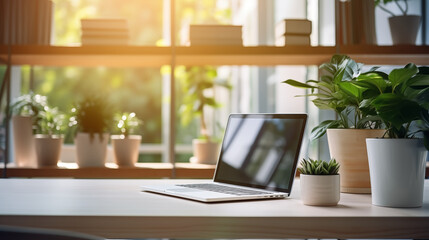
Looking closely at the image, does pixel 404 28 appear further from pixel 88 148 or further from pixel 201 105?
pixel 88 148

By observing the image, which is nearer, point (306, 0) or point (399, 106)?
point (399, 106)

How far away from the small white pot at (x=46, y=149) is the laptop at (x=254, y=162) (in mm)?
1308

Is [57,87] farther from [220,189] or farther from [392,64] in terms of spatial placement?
[220,189]

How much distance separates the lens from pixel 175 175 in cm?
242

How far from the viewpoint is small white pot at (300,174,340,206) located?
1.01 m

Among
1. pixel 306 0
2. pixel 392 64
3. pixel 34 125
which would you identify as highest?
pixel 306 0

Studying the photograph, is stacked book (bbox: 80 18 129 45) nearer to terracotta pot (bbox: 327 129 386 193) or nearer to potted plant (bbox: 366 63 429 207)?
terracotta pot (bbox: 327 129 386 193)

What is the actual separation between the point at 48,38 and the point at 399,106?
205 centimetres

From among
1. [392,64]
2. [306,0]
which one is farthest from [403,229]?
[306,0]

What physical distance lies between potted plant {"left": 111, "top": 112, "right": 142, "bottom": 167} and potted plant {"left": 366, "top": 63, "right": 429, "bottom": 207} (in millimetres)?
1609

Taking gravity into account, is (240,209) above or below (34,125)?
below

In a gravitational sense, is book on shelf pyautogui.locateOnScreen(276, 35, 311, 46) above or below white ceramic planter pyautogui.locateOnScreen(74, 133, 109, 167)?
above

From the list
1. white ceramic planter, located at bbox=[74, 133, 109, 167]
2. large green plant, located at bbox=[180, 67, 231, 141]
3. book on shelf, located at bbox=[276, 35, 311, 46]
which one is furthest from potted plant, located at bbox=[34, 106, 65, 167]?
book on shelf, located at bbox=[276, 35, 311, 46]

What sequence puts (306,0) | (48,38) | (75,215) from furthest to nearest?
(306,0) < (48,38) < (75,215)
